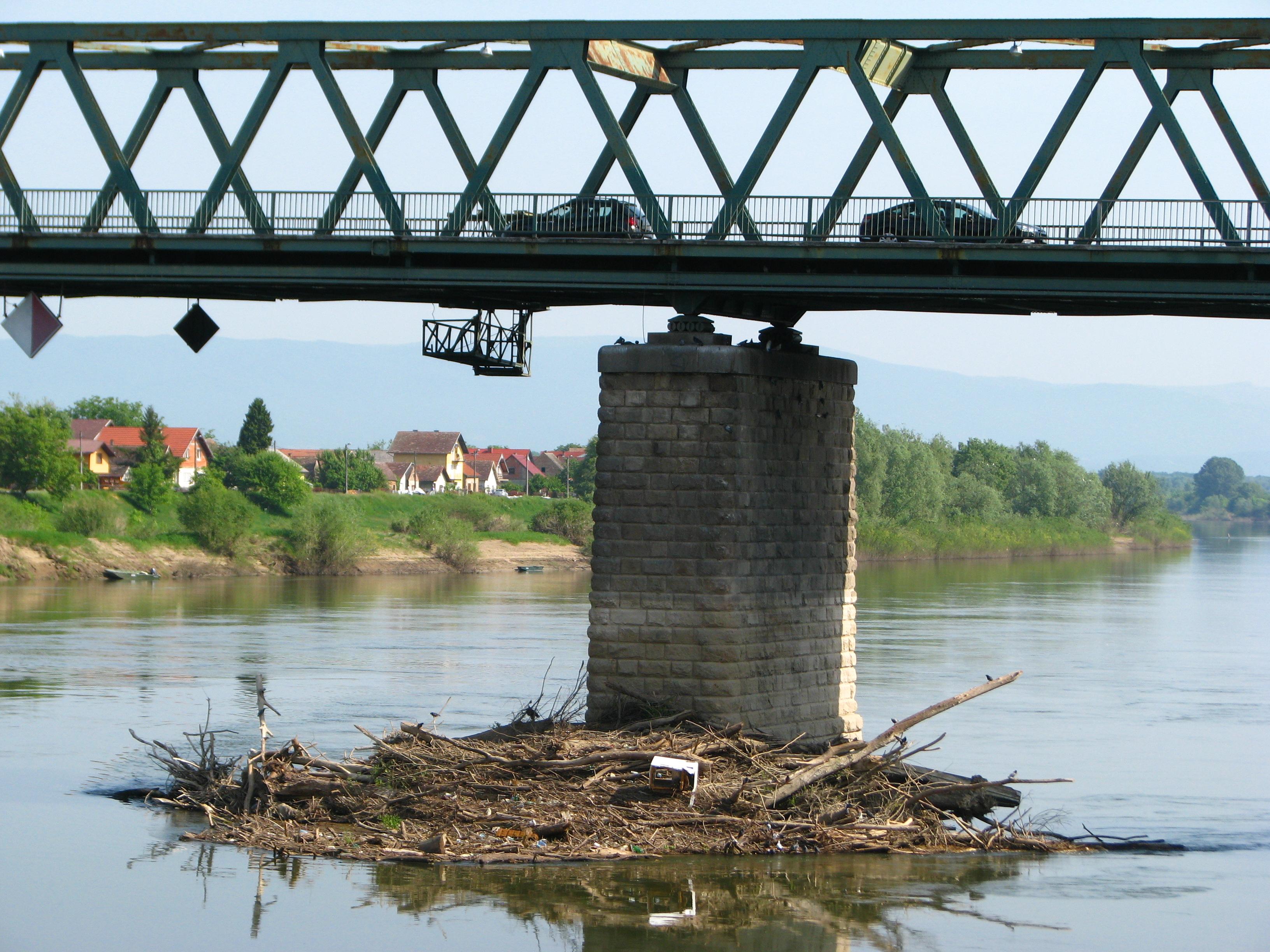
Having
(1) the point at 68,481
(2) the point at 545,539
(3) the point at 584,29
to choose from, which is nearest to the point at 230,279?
(3) the point at 584,29

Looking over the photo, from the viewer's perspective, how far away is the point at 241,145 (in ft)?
77.6

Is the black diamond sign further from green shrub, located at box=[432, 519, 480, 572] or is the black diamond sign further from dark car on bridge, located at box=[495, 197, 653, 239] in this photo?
green shrub, located at box=[432, 519, 480, 572]

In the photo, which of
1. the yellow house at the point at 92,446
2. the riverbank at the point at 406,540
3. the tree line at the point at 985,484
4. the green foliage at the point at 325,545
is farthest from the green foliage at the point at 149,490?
the tree line at the point at 985,484

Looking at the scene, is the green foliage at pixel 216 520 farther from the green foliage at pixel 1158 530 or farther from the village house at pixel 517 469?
the village house at pixel 517 469

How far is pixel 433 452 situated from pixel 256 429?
34881 mm

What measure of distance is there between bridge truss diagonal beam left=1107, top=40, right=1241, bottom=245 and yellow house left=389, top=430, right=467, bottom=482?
133 m

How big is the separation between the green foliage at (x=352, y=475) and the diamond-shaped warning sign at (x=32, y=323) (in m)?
103

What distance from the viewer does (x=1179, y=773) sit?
27266 millimetres

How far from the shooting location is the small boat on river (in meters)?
72.2

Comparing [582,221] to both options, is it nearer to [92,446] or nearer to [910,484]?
[910,484]

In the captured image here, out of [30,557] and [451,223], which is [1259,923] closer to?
[451,223]

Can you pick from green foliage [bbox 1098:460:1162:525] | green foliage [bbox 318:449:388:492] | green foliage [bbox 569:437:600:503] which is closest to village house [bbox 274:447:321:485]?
Result: green foliage [bbox 318:449:388:492]

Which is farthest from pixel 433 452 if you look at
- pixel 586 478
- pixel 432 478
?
pixel 586 478

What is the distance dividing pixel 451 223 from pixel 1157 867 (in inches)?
501
